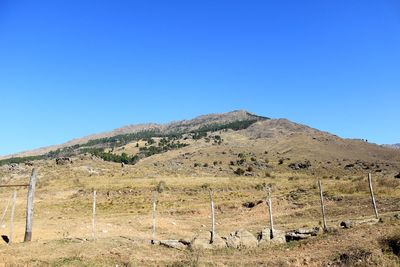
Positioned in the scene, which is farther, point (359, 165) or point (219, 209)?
point (359, 165)

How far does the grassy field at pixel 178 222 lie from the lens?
15.5m

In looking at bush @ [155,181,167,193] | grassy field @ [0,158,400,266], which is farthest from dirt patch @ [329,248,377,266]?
bush @ [155,181,167,193]

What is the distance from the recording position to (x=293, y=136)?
136m

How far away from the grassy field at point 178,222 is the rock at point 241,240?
728 millimetres

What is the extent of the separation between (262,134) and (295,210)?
141559 millimetres

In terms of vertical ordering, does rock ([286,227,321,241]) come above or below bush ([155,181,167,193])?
below

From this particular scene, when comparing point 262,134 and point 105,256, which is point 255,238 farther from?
point 262,134

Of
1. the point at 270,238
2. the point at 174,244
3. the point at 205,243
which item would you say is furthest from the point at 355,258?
the point at 174,244

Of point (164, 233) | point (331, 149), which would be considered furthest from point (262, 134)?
point (164, 233)

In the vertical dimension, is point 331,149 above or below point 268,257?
above

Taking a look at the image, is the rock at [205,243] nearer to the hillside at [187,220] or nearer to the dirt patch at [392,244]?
the hillside at [187,220]

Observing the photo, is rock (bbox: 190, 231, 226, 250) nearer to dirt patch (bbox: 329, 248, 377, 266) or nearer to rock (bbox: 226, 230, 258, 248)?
rock (bbox: 226, 230, 258, 248)

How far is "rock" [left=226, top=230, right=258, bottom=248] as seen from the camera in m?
18.8

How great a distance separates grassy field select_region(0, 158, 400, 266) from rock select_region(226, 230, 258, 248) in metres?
0.73
